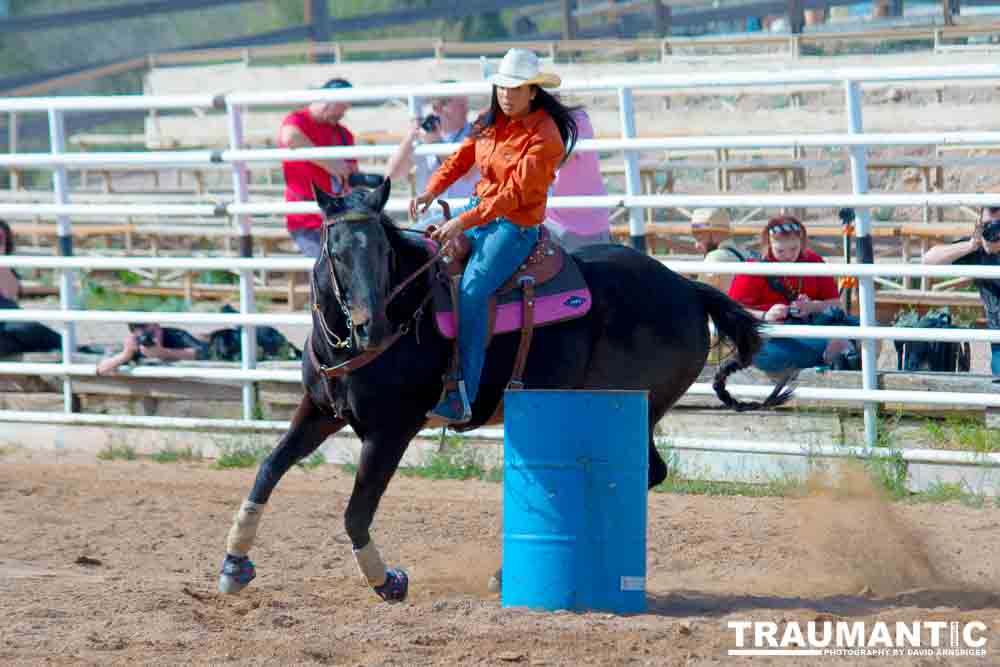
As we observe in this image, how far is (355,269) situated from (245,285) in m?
4.25

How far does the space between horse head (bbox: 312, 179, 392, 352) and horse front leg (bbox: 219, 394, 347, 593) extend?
0.51 m

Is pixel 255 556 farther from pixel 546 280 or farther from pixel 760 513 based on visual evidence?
pixel 760 513

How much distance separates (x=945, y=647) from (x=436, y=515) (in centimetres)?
363

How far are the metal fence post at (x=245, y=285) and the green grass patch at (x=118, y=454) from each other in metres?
0.82

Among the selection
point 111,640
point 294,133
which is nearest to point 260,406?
point 294,133

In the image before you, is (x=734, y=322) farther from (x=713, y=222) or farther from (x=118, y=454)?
(x=118, y=454)

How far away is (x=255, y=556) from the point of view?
25.2 ft

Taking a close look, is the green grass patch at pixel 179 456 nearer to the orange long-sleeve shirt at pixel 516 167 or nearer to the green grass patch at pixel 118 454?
the green grass patch at pixel 118 454

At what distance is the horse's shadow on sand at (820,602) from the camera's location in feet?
20.8

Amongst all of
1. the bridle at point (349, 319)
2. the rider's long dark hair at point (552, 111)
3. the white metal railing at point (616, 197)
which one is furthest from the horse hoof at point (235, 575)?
the white metal railing at point (616, 197)

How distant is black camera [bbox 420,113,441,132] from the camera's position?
9.87 metres

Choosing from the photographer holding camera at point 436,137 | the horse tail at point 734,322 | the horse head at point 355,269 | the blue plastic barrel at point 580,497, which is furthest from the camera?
the photographer holding camera at point 436,137

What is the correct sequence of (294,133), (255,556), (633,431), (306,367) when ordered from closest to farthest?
(633,431) → (306,367) → (255,556) → (294,133)

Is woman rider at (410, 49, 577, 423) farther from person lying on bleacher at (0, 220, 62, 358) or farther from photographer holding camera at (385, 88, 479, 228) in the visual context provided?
person lying on bleacher at (0, 220, 62, 358)
